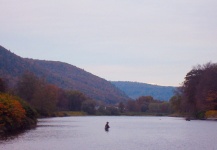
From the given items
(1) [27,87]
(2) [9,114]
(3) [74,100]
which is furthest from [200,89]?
(3) [74,100]

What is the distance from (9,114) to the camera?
5812 cm

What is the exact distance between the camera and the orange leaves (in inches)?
2235

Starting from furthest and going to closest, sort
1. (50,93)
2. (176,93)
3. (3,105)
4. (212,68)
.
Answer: (176,93) < (50,93) < (212,68) < (3,105)

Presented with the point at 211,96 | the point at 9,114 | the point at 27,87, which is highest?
the point at 27,87

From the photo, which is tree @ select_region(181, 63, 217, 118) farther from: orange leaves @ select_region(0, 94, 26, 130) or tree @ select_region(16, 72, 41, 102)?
orange leaves @ select_region(0, 94, 26, 130)

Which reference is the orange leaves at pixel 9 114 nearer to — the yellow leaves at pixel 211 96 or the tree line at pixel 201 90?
the yellow leaves at pixel 211 96

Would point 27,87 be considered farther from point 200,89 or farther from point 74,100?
point 74,100

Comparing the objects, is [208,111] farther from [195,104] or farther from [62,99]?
[62,99]

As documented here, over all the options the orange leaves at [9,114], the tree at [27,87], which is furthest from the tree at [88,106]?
the orange leaves at [9,114]

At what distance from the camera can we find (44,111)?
424 ft

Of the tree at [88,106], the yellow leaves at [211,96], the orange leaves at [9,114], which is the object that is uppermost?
the tree at [88,106]

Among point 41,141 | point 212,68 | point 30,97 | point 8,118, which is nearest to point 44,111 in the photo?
point 30,97

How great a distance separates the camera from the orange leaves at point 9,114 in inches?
2235

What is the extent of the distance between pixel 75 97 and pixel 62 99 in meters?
9.18
